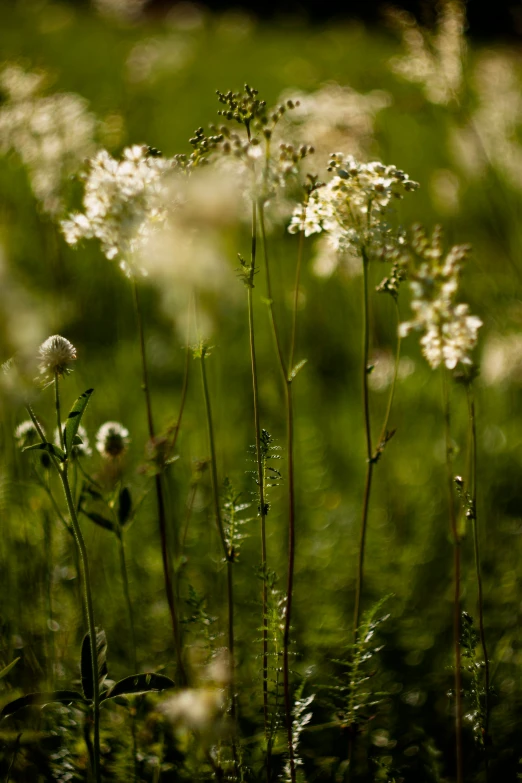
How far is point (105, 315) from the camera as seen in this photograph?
4.20 metres

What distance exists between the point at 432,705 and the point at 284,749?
2.06 feet

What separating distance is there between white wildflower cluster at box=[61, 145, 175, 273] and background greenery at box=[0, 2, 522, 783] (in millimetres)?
189

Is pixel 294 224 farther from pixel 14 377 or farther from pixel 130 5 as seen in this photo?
pixel 130 5

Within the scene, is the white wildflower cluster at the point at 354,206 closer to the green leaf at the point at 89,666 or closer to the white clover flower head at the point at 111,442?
the white clover flower head at the point at 111,442

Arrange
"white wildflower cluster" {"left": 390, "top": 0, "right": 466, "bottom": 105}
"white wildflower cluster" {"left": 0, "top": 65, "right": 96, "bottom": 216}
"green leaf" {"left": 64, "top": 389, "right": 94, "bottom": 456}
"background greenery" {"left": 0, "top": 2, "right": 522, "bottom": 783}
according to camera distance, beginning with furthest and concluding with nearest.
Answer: "white wildflower cluster" {"left": 390, "top": 0, "right": 466, "bottom": 105}
"white wildflower cluster" {"left": 0, "top": 65, "right": 96, "bottom": 216}
"background greenery" {"left": 0, "top": 2, "right": 522, "bottom": 783}
"green leaf" {"left": 64, "top": 389, "right": 94, "bottom": 456}

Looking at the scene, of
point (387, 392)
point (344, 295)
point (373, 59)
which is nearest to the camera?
point (387, 392)

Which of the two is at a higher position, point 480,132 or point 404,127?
point 404,127

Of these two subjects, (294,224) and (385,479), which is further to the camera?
(385,479)

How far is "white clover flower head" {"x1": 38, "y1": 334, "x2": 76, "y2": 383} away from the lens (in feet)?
4.27

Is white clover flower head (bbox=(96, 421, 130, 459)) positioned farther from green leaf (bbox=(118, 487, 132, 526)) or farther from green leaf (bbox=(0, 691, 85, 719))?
green leaf (bbox=(0, 691, 85, 719))

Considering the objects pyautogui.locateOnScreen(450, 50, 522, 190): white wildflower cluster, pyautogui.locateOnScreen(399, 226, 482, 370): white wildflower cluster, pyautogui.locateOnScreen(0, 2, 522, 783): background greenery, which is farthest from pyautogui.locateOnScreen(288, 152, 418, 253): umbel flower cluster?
pyautogui.locateOnScreen(450, 50, 522, 190): white wildflower cluster

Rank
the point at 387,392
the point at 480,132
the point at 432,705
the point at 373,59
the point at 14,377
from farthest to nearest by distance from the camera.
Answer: the point at 373,59 < the point at 480,132 < the point at 387,392 < the point at 432,705 < the point at 14,377

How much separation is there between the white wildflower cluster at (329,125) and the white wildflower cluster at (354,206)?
1.09 meters

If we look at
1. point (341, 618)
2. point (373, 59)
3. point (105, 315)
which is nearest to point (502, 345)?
point (341, 618)
